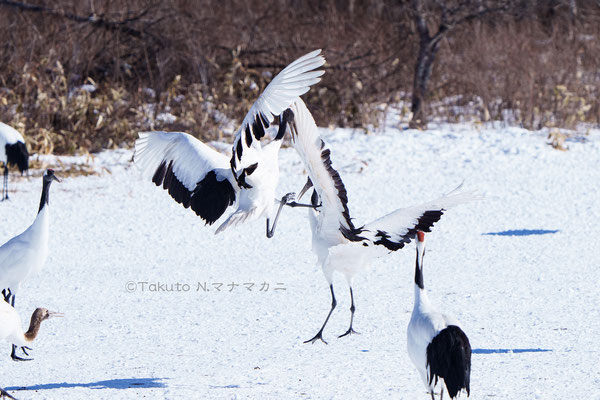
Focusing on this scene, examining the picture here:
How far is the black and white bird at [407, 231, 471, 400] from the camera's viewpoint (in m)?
3.62

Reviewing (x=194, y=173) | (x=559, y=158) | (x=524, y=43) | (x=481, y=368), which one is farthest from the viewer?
(x=524, y=43)

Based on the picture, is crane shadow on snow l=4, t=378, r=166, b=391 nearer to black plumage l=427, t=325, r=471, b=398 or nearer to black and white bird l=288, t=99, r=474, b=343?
black and white bird l=288, t=99, r=474, b=343

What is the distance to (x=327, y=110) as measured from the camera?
13367 mm

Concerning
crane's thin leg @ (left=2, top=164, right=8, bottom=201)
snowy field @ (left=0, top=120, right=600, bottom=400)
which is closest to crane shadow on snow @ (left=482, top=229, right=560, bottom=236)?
snowy field @ (left=0, top=120, right=600, bottom=400)

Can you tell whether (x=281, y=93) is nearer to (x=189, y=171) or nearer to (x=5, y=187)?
(x=189, y=171)

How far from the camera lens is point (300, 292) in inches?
247

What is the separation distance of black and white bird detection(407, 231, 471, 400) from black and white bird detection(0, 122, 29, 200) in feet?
21.4

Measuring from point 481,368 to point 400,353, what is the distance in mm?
524

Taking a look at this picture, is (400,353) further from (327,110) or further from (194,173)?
(327,110)

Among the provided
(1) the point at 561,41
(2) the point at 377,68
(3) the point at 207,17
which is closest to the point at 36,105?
(3) the point at 207,17

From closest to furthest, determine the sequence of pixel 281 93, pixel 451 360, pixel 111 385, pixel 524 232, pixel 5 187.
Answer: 1. pixel 451 360
2. pixel 111 385
3. pixel 281 93
4. pixel 524 232
5. pixel 5 187

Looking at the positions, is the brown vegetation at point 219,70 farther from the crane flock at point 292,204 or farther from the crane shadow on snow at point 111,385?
the crane shadow on snow at point 111,385

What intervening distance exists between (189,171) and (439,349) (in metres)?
2.99

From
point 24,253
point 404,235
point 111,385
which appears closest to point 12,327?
point 111,385
